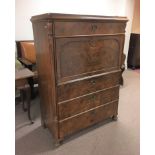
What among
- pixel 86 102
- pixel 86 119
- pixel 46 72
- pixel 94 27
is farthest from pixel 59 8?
pixel 86 119

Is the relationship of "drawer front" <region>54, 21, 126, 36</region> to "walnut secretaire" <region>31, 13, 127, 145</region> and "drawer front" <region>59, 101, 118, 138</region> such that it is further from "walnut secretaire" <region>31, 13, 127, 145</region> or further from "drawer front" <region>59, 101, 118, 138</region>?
"drawer front" <region>59, 101, 118, 138</region>

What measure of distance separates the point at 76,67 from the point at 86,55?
178 millimetres

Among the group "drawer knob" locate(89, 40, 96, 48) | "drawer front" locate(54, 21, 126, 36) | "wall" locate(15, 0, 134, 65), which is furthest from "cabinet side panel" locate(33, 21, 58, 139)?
"wall" locate(15, 0, 134, 65)

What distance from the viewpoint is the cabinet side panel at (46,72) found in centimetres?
151

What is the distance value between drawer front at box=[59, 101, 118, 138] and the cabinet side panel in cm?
11

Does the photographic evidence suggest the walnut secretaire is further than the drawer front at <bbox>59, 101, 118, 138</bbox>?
No

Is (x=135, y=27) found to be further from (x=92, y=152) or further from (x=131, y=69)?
(x=92, y=152)

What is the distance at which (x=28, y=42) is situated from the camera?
10.2ft

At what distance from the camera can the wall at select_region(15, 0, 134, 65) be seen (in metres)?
3.10

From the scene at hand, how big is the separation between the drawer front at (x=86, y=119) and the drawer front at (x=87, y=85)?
0.94 ft

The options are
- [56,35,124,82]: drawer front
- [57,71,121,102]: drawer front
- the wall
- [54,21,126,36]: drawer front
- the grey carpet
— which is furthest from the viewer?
the wall

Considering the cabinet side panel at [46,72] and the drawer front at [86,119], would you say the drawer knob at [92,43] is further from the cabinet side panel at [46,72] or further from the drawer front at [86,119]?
the drawer front at [86,119]
